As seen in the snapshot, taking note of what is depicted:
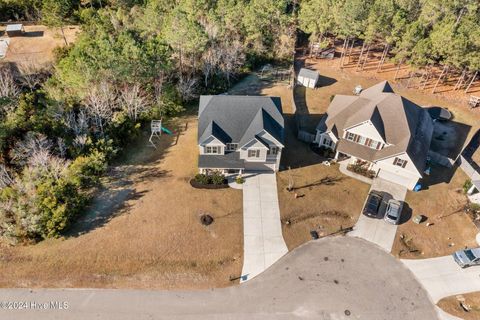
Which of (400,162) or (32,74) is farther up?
(32,74)

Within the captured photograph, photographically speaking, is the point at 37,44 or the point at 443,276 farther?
the point at 37,44

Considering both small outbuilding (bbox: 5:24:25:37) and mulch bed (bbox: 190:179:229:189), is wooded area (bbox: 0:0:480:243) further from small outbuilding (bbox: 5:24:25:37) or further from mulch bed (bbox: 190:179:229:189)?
mulch bed (bbox: 190:179:229:189)

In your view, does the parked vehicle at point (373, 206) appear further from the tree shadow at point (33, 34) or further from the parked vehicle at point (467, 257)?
the tree shadow at point (33, 34)

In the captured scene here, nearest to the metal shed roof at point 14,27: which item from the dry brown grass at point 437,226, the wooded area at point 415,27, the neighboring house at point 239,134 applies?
the neighboring house at point 239,134

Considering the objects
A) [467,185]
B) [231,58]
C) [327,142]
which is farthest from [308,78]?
[467,185]

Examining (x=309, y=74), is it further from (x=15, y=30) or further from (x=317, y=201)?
(x=15, y=30)

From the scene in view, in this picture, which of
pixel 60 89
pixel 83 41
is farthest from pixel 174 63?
pixel 60 89

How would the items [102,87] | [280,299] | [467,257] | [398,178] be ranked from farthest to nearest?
[102,87] → [398,178] → [467,257] → [280,299]

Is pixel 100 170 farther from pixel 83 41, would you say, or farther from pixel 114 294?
pixel 83 41
